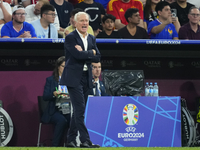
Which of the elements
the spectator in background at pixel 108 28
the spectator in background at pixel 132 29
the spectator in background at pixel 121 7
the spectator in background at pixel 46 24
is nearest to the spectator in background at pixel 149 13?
the spectator in background at pixel 121 7

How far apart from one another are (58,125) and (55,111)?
32 centimetres

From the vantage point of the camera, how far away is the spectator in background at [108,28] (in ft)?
27.5

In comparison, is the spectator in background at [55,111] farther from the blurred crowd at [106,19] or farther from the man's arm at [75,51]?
the man's arm at [75,51]

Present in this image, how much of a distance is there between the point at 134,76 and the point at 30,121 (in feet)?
8.78

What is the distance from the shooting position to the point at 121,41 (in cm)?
Answer: 757

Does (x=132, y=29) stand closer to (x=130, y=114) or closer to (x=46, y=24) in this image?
(x=46, y=24)

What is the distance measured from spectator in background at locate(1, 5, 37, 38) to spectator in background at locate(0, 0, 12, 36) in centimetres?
65

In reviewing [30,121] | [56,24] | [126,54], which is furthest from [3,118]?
[126,54]

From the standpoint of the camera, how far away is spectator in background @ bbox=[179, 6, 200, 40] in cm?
845

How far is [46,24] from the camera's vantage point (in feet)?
26.6

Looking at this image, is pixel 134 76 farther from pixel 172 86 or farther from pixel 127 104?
pixel 172 86

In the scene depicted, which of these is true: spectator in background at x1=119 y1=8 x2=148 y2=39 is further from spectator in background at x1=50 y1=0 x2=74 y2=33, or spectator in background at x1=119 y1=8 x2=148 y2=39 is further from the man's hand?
the man's hand

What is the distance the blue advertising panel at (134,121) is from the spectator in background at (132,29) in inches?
75.7

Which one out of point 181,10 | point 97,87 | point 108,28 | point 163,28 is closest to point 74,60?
point 97,87
